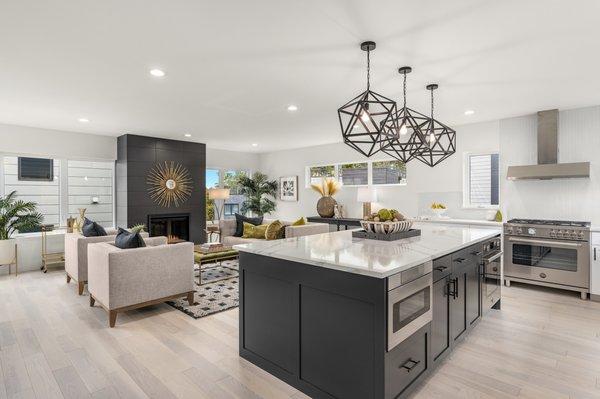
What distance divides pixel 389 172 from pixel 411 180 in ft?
1.89

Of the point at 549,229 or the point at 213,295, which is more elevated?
the point at 549,229

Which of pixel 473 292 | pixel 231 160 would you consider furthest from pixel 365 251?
pixel 231 160

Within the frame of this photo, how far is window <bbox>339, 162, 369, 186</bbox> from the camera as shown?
723 centimetres

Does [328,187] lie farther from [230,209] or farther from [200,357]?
[200,357]

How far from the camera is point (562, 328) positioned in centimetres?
323

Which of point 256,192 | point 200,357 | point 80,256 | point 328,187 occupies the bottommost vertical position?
point 200,357

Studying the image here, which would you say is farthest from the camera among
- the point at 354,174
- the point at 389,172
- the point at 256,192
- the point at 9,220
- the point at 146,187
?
the point at 256,192

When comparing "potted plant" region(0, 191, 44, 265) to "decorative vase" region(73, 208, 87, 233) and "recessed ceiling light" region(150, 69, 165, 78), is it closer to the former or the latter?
"decorative vase" region(73, 208, 87, 233)

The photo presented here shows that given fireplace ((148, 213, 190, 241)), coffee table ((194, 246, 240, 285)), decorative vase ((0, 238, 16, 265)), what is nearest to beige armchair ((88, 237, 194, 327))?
coffee table ((194, 246, 240, 285))

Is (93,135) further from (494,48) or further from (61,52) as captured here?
(494,48)

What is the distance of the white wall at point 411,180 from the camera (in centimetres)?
554

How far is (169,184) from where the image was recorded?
23.1 feet

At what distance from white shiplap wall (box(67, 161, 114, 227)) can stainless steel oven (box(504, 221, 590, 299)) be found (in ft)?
23.7

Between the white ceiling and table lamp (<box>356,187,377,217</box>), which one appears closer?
the white ceiling
